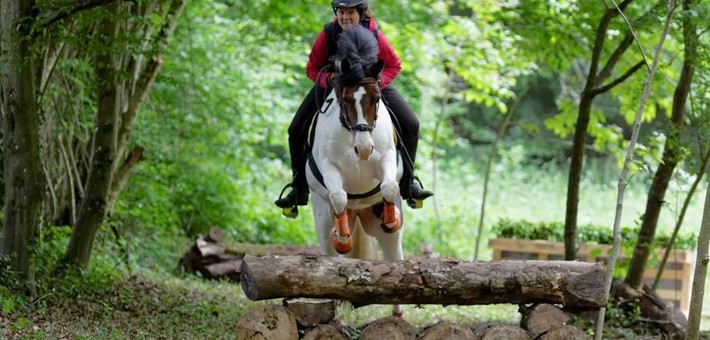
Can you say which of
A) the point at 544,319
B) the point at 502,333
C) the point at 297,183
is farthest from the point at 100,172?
the point at 544,319

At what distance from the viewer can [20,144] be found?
8484 mm

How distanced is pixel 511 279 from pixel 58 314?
3.99 m

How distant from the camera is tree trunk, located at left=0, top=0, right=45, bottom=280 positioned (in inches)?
325

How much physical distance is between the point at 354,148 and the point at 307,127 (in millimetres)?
1098

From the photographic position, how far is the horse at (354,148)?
7.02 meters

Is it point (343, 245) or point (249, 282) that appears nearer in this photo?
point (249, 282)

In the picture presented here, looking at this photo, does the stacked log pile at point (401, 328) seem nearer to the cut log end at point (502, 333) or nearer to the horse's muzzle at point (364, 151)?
the cut log end at point (502, 333)

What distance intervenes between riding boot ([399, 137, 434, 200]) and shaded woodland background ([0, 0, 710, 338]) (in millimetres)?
1793

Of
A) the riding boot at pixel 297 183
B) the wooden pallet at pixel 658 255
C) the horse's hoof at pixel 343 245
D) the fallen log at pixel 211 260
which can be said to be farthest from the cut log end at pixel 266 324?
the wooden pallet at pixel 658 255

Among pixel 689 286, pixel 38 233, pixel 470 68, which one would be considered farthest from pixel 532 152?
pixel 38 233

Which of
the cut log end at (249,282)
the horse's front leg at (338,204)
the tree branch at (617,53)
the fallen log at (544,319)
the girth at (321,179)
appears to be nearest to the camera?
the cut log end at (249,282)

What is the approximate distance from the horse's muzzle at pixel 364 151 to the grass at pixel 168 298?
7.63 ft

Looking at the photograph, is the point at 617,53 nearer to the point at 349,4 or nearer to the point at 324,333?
the point at 349,4

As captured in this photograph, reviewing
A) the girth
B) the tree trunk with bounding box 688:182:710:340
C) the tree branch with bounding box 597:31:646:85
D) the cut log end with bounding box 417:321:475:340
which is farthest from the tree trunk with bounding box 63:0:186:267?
the tree trunk with bounding box 688:182:710:340
